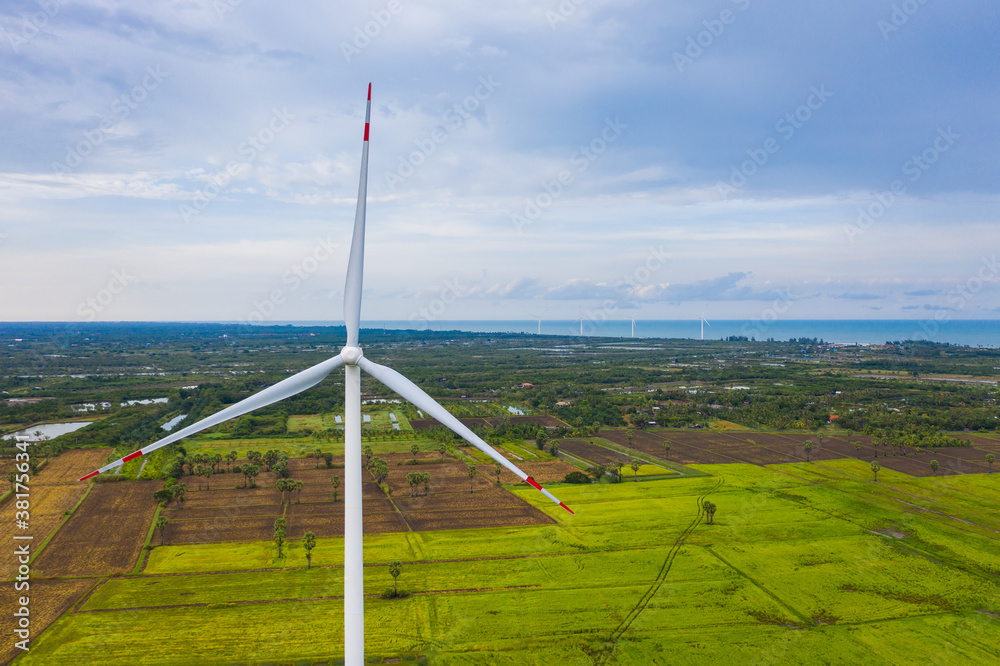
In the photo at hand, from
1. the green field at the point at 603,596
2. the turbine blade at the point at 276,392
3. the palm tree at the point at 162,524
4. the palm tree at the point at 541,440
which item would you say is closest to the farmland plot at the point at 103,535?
the palm tree at the point at 162,524

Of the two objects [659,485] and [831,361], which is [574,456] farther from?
[831,361]

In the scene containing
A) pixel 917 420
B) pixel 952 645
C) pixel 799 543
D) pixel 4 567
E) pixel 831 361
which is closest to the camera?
pixel 952 645

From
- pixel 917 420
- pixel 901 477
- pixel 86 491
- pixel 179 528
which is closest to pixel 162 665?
pixel 179 528

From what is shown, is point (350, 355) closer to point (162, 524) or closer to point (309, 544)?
point (309, 544)

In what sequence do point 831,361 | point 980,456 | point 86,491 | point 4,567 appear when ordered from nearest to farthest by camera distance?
point 4,567 < point 86,491 < point 980,456 < point 831,361

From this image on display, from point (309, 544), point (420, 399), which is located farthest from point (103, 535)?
point (420, 399)

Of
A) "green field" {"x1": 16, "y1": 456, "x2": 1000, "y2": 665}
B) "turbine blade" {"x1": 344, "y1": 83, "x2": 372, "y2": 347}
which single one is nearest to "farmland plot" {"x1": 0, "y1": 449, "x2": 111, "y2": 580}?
"green field" {"x1": 16, "y1": 456, "x2": 1000, "y2": 665}
